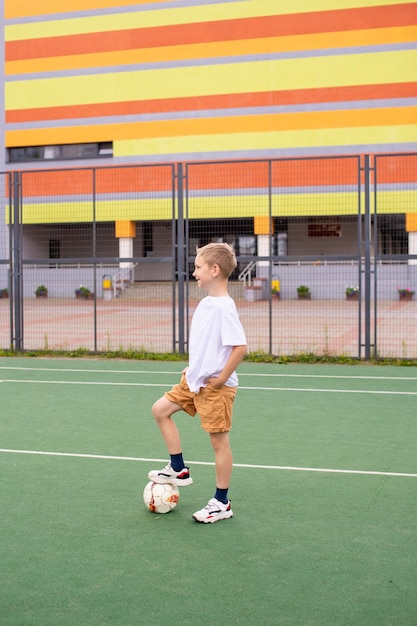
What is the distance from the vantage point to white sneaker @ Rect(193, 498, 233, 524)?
521 centimetres

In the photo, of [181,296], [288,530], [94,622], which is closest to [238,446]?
[288,530]

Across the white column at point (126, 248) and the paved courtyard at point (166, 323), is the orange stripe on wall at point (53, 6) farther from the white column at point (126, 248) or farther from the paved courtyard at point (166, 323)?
the paved courtyard at point (166, 323)

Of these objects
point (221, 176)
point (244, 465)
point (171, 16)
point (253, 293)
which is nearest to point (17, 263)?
point (253, 293)

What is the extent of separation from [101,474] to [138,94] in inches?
1347

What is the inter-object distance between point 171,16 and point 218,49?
2.85 meters

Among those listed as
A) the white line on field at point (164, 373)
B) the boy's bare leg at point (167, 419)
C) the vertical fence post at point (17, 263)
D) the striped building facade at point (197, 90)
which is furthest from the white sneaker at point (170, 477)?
the striped building facade at point (197, 90)

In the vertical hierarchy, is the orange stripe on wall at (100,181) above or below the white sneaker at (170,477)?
above

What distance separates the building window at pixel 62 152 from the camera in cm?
3988

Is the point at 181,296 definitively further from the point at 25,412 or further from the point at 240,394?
the point at 25,412

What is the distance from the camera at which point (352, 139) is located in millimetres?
36188

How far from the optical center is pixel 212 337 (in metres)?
5.17

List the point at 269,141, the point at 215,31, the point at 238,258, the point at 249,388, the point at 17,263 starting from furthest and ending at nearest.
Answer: the point at 215,31, the point at 269,141, the point at 17,263, the point at 238,258, the point at 249,388

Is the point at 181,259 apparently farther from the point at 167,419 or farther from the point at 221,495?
the point at 221,495

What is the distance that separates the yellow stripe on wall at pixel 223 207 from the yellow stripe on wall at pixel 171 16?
8635mm
